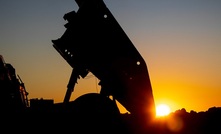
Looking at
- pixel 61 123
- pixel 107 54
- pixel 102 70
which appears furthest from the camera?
pixel 102 70

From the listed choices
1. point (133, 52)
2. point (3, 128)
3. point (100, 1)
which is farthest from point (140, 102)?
point (3, 128)

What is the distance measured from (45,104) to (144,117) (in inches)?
57.0

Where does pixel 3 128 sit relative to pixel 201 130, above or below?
below

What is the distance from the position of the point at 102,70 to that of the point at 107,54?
0.30 m

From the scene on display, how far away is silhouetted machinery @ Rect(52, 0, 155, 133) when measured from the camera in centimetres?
370

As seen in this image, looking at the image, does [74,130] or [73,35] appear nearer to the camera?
[74,130]

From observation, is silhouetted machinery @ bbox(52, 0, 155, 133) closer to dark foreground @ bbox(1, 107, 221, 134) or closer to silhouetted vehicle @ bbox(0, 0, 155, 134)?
silhouetted vehicle @ bbox(0, 0, 155, 134)

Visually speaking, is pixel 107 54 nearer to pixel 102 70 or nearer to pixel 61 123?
pixel 102 70

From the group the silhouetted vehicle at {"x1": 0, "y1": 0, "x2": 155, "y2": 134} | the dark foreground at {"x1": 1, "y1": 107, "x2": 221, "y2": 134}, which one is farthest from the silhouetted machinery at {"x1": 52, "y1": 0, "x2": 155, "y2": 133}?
the dark foreground at {"x1": 1, "y1": 107, "x2": 221, "y2": 134}

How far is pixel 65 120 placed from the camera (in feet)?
11.1

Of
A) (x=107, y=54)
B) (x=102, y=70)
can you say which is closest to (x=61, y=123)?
(x=102, y=70)

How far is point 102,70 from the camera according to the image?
398 centimetres

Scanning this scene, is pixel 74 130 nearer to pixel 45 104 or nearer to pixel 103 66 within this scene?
pixel 45 104

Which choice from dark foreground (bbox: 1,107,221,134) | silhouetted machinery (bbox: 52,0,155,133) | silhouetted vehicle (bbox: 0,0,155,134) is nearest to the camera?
dark foreground (bbox: 1,107,221,134)
